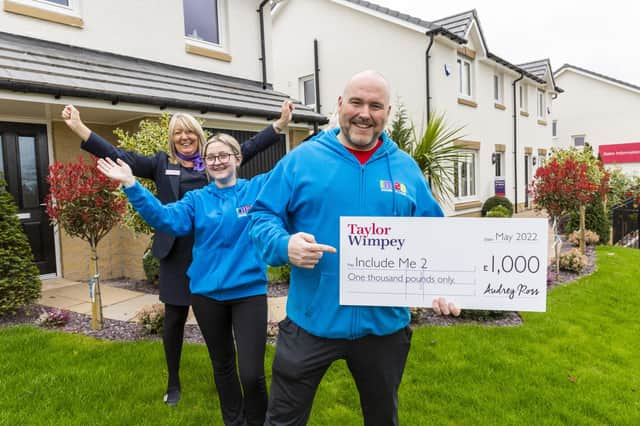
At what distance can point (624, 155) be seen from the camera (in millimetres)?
25562

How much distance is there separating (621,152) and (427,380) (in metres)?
29.3

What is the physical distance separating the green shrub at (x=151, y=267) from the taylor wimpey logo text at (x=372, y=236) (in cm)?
520

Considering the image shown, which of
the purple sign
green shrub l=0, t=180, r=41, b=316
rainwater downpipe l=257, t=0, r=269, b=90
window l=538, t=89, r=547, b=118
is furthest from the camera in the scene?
window l=538, t=89, r=547, b=118

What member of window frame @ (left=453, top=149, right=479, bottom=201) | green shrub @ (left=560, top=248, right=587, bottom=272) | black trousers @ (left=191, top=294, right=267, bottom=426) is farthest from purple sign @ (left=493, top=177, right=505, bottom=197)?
black trousers @ (left=191, top=294, right=267, bottom=426)

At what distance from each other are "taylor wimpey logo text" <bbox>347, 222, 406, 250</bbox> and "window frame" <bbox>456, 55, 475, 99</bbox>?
1284 cm

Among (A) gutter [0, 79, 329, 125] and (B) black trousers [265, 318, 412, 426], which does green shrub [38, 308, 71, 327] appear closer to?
(A) gutter [0, 79, 329, 125]

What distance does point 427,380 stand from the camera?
3314 mm

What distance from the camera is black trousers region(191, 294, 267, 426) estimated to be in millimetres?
2348

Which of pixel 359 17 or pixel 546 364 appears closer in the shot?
pixel 546 364

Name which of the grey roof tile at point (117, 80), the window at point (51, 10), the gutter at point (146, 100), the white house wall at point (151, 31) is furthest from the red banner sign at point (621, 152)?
the window at point (51, 10)

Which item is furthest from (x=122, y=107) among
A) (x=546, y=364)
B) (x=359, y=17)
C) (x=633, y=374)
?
(x=359, y=17)

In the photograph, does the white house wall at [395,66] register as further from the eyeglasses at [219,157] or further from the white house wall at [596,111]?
the white house wall at [596,111]

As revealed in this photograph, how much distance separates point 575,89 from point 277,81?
869 inches

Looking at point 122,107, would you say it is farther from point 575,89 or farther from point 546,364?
point 575,89
